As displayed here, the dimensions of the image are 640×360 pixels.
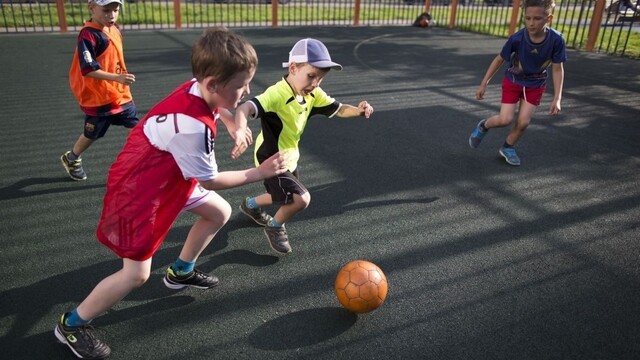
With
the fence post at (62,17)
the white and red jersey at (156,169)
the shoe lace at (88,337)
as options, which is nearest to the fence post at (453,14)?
the fence post at (62,17)

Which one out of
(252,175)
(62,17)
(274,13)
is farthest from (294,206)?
(274,13)

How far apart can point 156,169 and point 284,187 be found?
1149 mm

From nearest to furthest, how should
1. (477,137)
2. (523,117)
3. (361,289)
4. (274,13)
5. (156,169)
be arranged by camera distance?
(156,169)
(361,289)
(523,117)
(477,137)
(274,13)

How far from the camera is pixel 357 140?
18.8 feet

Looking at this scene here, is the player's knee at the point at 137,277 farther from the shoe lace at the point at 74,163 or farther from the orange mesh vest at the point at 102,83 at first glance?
the shoe lace at the point at 74,163

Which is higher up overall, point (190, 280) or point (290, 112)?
point (290, 112)

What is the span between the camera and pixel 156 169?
2264mm

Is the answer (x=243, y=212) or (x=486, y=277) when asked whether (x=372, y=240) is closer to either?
(x=486, y=277)

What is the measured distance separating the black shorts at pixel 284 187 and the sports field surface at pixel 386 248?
44 cm

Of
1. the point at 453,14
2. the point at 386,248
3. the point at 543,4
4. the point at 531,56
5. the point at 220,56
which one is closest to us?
the point at 220,56

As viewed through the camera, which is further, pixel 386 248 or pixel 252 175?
pixel 386 248

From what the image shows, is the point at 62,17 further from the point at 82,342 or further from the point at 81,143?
the point at 82,342

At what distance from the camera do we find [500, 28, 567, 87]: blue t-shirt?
4.77m

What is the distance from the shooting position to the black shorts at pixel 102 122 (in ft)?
14.2
